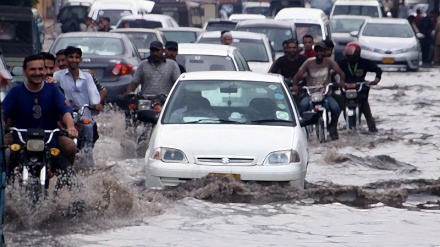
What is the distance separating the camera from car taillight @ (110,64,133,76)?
2147 cm

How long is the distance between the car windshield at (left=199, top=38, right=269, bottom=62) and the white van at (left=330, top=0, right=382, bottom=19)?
20.6 m

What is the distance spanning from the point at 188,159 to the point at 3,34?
13.6m

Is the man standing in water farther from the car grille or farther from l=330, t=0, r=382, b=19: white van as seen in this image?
l=330, t=0, r=382, b=19: white van

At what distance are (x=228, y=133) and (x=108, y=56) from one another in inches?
366

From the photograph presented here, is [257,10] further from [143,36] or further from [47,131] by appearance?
[47,131]

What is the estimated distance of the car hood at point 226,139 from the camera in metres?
12.5

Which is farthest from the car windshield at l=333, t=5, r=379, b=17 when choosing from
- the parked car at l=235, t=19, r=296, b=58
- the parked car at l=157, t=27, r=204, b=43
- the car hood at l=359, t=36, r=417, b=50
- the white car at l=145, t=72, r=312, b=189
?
the white car at l=145, t=72, r=312, b=189

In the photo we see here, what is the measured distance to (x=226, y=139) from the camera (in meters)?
12.7

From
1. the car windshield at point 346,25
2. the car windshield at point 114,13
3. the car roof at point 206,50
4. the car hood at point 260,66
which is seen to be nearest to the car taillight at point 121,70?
the car roof at point 206,50

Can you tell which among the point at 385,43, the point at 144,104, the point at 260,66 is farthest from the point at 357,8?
the point at 144,104

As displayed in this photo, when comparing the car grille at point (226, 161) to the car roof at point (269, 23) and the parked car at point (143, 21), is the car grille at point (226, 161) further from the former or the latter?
the parked car at point (143, 21)

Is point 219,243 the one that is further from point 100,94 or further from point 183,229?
point 100,94

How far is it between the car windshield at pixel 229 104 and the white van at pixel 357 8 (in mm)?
31285

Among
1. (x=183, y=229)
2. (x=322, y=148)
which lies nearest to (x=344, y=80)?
(x=322, y=148)
